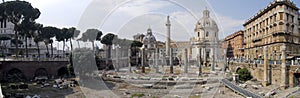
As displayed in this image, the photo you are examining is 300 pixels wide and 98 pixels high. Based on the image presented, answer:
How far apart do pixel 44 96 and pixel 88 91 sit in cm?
520

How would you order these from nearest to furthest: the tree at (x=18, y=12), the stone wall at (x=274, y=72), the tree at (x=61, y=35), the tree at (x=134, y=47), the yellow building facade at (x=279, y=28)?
the stone wall at (x=274, y=72), the yellow building facade at (x=279, y=28), the tree at (x=18, y=12), the tree at (x=61, y=35), the tree at (x=134, y=47)

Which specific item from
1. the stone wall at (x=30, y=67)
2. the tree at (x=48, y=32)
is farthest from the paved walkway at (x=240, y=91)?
the tree at (x=48, y=32)

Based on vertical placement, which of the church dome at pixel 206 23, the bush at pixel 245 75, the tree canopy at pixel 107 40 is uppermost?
the church dome at pixel 206 23

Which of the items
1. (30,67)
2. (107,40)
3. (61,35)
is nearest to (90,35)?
(107,40)

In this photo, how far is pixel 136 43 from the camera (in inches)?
3578

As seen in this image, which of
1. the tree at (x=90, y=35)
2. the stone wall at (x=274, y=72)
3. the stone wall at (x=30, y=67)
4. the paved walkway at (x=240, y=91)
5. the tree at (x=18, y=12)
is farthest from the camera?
the tree at (x=90, y=35)

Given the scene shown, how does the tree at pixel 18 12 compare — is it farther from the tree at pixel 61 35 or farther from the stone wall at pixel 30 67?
the tree at pixel 61 35

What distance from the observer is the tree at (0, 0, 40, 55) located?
140 ft

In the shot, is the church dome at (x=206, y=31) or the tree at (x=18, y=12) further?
the church dome at (x=206, y=31)

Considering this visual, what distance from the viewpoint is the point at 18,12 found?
43.6 meters

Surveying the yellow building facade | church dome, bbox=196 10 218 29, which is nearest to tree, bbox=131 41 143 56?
church dome, bbox=196 10 218 29

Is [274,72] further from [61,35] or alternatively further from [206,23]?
[206,23]

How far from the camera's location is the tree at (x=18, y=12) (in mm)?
42562

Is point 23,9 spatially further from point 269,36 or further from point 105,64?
point 269,36
